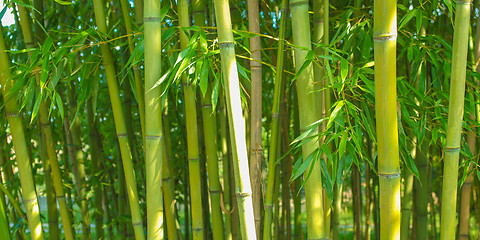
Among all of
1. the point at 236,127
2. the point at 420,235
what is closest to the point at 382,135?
the point at 236,127

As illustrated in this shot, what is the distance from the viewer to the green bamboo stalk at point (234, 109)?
1.09 metres

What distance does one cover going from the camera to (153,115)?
1.26 meters

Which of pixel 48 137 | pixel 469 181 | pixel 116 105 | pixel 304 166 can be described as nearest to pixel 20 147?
pixel 48 137

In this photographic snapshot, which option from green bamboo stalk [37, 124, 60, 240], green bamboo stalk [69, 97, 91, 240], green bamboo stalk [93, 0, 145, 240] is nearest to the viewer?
green bamboo stalk [93, 0, 145, 240]

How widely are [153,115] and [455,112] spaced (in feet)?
2.44

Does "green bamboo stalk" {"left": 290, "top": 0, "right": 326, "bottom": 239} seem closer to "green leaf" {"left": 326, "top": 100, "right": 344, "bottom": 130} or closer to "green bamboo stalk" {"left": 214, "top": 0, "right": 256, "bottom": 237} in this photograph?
"green leaf" {"left": 326, "top": 100, "right": 344, "bottom": 130}

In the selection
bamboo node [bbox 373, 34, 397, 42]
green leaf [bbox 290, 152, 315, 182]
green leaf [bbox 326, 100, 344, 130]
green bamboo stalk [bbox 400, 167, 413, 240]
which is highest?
bamboo node [bbox 373, 34, 397, 42]

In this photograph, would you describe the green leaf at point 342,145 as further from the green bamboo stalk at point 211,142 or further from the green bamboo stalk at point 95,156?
the green bamboo stalk at point 95,156

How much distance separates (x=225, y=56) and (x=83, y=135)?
242 centimetres

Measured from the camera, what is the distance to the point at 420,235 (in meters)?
2.10

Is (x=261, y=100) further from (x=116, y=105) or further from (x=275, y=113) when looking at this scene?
(x=116, y=105)

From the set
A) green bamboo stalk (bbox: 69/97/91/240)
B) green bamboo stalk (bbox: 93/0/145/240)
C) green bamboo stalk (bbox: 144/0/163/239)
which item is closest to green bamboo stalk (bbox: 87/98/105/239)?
green bamboo stalk (bbox: 69/97/91/240)

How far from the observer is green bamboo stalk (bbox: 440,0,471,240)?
1134 mm

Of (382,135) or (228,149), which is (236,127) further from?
(228,149)
